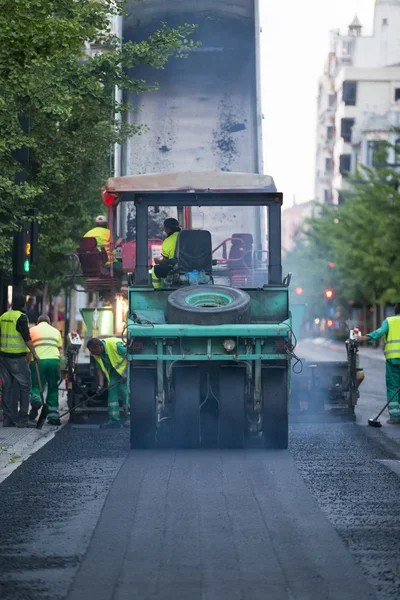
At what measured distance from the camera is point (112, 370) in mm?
17047

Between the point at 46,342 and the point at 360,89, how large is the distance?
95.6m

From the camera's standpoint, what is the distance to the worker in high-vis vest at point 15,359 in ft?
56.6

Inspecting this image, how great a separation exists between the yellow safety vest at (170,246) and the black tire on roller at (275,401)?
1.84 metres

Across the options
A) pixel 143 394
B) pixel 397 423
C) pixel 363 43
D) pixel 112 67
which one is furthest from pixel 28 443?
pixel 363 43

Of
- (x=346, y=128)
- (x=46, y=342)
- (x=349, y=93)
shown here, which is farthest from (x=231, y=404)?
(x=349, y=93)

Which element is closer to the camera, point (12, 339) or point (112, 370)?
point (112, 370)

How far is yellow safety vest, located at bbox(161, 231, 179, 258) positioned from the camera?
1441 centimetres

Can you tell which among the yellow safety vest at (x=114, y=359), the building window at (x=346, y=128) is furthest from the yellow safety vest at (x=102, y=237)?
the building window at (x=346, y=128)

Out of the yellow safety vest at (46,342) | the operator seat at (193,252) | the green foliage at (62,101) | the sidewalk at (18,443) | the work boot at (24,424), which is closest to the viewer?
the sidewalk at (18,443)

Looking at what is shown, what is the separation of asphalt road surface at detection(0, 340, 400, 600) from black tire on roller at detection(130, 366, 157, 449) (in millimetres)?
274

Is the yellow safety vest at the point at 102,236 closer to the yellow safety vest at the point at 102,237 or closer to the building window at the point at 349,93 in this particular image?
the yellow safety vest at the point at 102,237

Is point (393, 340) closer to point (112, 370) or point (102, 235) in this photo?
point (112, 370)

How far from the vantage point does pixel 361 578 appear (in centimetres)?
679

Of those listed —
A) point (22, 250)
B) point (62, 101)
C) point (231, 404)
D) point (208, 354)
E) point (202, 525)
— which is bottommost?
point (231, 404)
